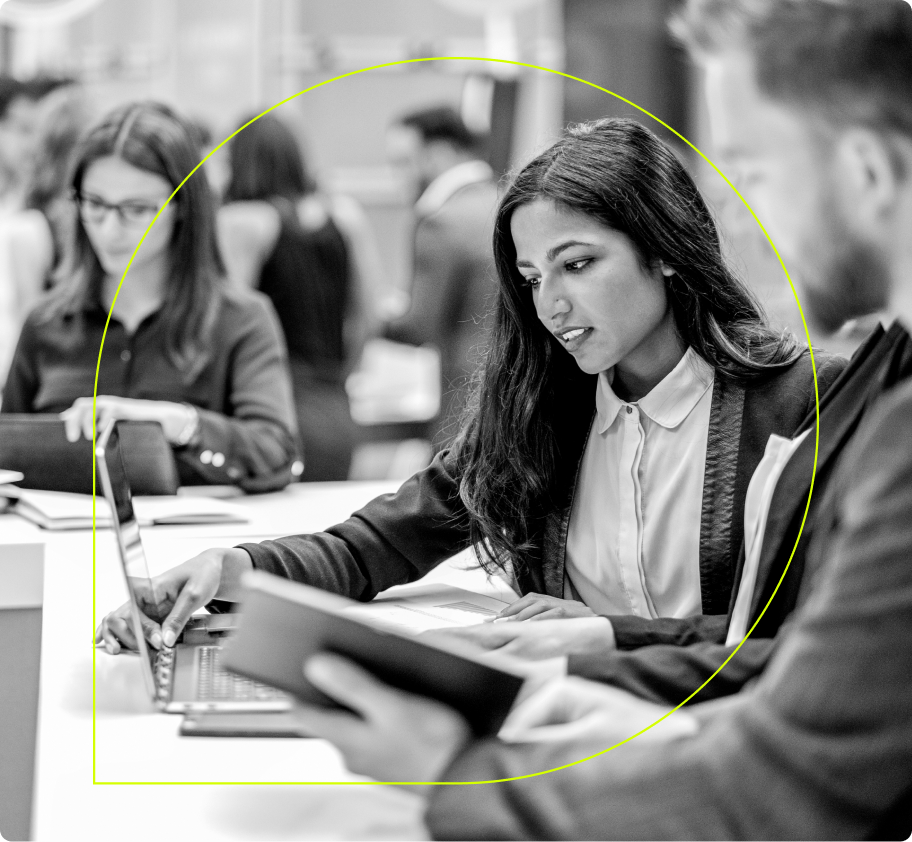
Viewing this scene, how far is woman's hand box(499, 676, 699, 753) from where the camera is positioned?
553mm

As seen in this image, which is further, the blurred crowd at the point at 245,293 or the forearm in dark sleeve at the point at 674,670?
the blurred crowd at the point at 245,293

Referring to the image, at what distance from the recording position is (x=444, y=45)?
0.72 metres

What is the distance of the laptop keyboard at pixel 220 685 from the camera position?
625 mm

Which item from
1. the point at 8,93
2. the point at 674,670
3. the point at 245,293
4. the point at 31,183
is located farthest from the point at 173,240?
the point at 8,93

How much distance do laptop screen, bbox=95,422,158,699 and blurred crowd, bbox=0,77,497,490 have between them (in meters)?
0.22

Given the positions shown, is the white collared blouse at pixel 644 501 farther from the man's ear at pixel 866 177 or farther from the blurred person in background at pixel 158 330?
the blurred person in background at pixel 158 330

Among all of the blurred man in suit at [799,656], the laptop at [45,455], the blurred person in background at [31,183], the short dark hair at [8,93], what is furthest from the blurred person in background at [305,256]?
the short dark hair at [8,93]

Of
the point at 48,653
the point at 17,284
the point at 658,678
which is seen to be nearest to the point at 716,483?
the point at 658,678

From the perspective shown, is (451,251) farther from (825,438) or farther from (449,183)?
(825,438)

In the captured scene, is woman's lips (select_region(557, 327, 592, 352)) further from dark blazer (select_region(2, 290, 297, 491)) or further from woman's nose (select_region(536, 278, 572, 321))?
dark blazer (select_region(2, 290, 297, 491))

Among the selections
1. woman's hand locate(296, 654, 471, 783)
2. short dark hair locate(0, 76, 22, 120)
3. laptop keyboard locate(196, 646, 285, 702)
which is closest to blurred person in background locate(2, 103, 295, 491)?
laptop keyboard locate(196, 646, 285, 702)

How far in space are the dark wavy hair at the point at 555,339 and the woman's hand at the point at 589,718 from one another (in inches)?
8.1

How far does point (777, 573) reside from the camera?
618mm

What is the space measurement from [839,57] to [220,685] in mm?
501
